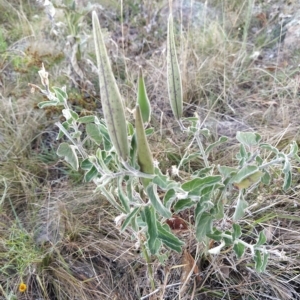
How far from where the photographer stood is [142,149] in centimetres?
84

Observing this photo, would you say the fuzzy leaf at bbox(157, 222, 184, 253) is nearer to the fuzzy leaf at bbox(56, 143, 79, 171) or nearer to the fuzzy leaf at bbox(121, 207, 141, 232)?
the fuzzy leaf at bbox(121, 207, 141, 232)

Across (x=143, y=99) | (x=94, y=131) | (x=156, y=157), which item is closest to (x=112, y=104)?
(x=143, y=99)

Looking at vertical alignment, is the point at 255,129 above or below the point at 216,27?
below

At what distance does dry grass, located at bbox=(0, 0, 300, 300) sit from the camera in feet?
4.49

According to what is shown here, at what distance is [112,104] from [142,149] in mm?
120

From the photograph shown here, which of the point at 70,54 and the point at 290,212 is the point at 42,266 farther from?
the point at 70,54

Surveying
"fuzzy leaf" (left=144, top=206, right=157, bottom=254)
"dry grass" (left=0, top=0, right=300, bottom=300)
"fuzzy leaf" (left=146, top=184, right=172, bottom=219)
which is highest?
"fuzzy leaf" (left=146, top=184, right=172, bottom=219)

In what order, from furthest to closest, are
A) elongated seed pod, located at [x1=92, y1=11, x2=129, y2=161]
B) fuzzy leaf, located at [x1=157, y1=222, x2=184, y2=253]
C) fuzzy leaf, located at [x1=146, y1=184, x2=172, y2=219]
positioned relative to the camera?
fuzzy leaf, located at [x1=157, y1=222, x2=184, y2=253] → fuzzy leaf, located at [x1=146, y1=184, x2=172, y2=219] → elongated seed pod, located at [x1=92, y1=11, x2=129, y2=161]

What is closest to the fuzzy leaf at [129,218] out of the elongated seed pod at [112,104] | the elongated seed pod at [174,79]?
the elongated seed pod at [112,104]

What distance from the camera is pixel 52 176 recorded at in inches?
73.6

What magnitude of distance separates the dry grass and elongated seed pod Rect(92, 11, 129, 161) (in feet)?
1.77

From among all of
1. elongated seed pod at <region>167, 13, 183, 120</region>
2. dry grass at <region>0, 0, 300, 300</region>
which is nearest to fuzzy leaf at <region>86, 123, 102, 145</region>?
elongated seed pod at <region>167, 13, 183, 120</region>

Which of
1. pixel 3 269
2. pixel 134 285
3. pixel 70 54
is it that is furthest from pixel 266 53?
pixel 3 269

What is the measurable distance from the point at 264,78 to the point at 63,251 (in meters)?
1.40
